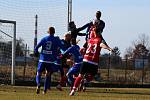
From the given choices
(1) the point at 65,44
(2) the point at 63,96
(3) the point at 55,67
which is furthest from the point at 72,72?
(2) the point at 63,96

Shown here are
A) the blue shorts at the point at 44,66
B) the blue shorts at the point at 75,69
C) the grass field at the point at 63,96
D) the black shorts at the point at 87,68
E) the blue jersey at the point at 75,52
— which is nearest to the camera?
the grass field at the point at 63,96

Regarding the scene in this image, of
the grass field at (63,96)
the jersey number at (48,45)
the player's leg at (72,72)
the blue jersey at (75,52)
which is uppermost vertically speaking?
the jersey number at (48,45)

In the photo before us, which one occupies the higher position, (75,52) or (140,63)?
(140,63)

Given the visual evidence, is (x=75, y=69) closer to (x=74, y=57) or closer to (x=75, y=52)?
(x=74, y=57)

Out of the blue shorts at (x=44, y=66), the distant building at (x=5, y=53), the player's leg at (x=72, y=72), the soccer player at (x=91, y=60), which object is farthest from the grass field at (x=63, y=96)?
the distant building at (x=5, y=53)

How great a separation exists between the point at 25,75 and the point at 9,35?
10.2 meters

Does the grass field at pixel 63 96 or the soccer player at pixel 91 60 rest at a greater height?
the soccer player at pixel 91 60

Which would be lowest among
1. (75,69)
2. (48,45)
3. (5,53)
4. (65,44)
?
(75,69)

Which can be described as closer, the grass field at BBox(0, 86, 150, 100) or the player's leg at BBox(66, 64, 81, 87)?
the grass field at BBox(0, 86, 150, 100)

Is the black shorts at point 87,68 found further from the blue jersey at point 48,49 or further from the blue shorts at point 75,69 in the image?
the blue shorts at point 75,69

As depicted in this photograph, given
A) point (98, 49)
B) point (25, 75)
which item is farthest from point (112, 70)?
point (98, 49)

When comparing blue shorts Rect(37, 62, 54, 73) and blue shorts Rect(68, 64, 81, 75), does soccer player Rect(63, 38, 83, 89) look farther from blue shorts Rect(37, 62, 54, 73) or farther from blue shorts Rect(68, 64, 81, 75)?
blue shorts Rect(37, 62, 54, 73)

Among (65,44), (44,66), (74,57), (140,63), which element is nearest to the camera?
(44,66)

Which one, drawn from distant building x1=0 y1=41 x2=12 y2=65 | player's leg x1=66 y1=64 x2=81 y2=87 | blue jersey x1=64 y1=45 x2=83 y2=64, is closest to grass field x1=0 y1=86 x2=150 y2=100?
player's leg x1=66 y1=64 x2=81 y2=87
